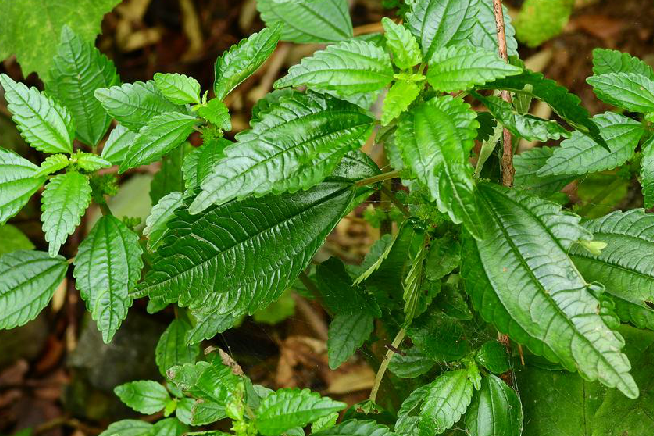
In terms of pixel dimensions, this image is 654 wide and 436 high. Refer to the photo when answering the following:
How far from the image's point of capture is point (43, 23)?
2.61 m

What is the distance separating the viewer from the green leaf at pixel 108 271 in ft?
5.05

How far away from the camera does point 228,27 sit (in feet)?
11.7

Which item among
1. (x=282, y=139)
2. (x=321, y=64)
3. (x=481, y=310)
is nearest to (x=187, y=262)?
(x=282, y=139)

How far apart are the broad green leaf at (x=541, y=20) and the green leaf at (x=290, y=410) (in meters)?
2.19

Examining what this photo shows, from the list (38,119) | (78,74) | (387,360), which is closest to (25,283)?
(38,119)

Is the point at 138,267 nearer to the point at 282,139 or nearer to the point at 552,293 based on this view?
the point at 282,139

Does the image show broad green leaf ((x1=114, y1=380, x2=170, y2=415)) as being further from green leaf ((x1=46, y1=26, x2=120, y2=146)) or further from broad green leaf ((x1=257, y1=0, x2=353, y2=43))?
broad green leaf ((x1=257, y1=0, x2=353, y2=43))

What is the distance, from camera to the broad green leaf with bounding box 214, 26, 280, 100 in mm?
1396

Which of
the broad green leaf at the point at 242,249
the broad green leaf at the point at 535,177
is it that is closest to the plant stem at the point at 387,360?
the broad green leaf at the point at 242,249

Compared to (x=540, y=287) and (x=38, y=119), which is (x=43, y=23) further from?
(x=540, y=287)

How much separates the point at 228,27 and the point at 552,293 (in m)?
2.79

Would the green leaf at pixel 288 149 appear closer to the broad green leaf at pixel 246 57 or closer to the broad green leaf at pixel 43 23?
the broad green leaf at pixel 246 57

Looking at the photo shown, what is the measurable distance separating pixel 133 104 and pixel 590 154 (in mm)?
1043

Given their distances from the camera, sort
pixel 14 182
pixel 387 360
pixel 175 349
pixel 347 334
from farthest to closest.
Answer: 1. pixel 175 349
2. pixel 347 334
3. pixel 387 360
4. pixel 14 182
